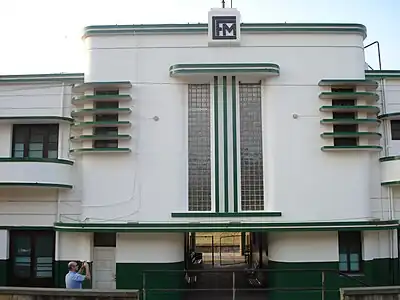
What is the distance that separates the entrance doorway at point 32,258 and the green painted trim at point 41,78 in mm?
→ 5258

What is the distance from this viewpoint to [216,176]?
15617 mm

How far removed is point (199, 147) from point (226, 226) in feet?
9.23

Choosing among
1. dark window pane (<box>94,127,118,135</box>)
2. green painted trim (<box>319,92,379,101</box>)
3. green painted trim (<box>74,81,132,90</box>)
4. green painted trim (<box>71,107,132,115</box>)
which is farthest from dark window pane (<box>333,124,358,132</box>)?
dark window pane (<box>94,127,118,135</box>)

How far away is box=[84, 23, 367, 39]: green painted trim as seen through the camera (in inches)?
630

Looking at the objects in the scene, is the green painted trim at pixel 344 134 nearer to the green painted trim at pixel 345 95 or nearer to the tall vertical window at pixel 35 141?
the green painted trim at pixel 345 95

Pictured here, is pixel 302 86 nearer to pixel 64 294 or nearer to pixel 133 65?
pixel 133 65

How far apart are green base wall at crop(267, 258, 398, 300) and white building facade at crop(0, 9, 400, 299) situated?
43 millimetres

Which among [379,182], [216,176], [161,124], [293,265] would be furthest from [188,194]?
[379,182]

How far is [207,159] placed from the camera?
15844 mm

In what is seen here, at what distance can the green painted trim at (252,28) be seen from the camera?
16.0m

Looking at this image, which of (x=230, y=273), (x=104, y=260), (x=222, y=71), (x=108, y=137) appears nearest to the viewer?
(x=222, y=71)

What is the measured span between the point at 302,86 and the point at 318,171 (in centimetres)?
287

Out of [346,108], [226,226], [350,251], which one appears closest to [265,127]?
[346,108]

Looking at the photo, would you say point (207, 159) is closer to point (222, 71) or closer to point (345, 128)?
point (222, 71)
